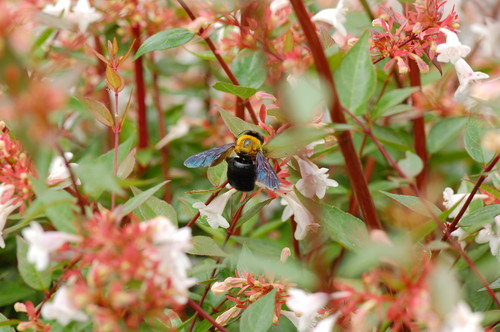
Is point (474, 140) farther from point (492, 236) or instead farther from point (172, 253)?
point (172, 253)

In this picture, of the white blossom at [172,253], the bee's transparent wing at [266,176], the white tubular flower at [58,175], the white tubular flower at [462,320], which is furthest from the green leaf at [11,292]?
the white tubular flower at [462,320]

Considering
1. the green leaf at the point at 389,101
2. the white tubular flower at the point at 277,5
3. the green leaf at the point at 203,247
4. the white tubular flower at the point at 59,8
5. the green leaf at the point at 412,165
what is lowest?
the green leaf at the point at 412,165

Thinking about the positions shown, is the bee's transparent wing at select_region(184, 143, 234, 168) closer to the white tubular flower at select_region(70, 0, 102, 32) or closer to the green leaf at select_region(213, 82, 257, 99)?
the green leaf at select_region(213, 82, 257, 99)

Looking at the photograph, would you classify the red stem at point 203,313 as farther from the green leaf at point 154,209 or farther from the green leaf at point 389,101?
the green leaf at point 389,101

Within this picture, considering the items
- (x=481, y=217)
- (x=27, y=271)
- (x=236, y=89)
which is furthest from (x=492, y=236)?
(x=27, y=271)

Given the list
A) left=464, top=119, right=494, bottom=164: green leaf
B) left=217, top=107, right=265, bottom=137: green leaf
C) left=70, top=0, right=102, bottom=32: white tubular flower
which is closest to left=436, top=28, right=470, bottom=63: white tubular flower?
left=464, top=119, right=494, bottom=164: green leaf

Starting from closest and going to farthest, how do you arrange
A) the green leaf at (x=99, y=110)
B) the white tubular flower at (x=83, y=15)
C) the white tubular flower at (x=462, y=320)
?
the white tubular flower at (x=462, y=320)
the green leaf at (x=99, y=110)
the white tubular flower at (x=83, y=15)
